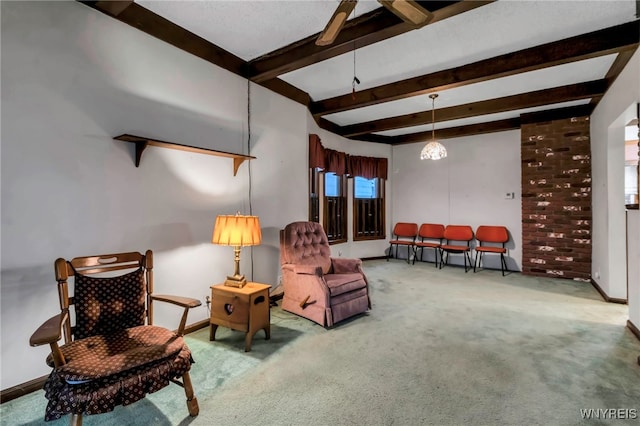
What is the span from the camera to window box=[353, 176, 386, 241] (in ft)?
20.9

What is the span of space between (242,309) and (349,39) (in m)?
2.50

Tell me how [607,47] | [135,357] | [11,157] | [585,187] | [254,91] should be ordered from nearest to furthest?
1. [135,357]
2. [11,157]
3. [607,47]
4. [254,91]
5. [585,187]

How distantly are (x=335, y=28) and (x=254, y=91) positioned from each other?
1885 millimetres

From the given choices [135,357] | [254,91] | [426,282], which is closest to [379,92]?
[254,91]

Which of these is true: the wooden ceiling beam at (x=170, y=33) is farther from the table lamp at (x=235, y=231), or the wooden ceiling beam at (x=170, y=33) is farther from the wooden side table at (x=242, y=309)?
the wooden side table at (x=242, y=309)

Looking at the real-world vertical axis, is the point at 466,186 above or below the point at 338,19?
below

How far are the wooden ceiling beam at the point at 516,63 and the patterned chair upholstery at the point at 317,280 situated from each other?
1995mm

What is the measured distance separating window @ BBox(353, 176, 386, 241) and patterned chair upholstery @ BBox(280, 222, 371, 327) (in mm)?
A: 2677

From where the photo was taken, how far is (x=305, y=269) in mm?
3125

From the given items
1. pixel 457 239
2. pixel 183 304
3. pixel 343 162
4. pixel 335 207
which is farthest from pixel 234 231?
pixel 457 239

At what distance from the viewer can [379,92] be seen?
13.5ft

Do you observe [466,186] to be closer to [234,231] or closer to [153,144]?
[234,231]

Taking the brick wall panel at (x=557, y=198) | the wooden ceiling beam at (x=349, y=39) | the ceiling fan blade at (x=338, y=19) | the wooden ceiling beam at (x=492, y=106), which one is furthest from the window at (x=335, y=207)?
the ceiling fan blade at (x=338, y=19)

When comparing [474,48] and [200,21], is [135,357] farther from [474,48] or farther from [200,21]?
[474,48]
